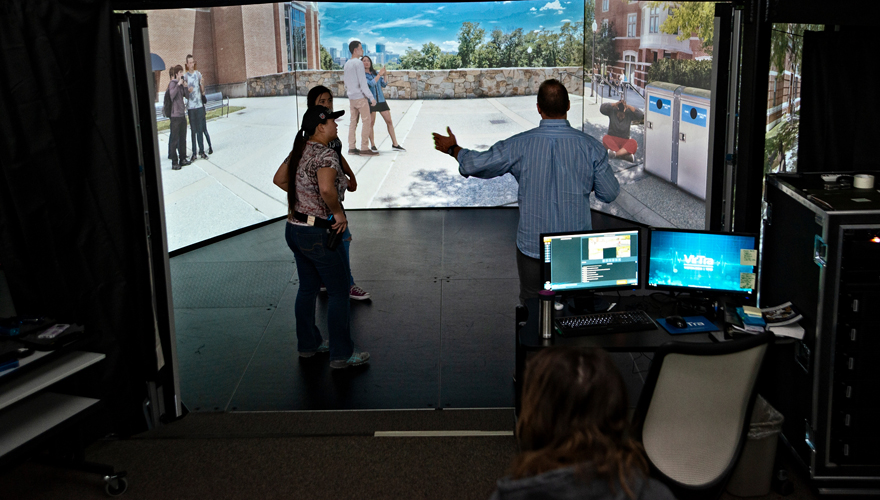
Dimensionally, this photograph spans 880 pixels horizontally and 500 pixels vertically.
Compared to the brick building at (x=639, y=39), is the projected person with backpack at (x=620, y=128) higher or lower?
lower

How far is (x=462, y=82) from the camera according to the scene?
8500 millimetres

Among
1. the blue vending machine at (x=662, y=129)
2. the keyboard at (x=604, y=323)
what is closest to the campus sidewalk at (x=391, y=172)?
the blue vending machine at (x=662, y=129)

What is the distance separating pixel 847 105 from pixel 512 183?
4.99 metres

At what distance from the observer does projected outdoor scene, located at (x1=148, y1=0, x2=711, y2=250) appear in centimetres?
683

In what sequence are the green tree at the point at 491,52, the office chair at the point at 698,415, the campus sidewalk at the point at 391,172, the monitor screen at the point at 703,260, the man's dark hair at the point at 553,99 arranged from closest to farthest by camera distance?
1. the office chair at the point at 698,415
2. the monitor screen at the point at 703,260
3. the man's dark hair at the point at 553,99
4. the campus sidewalk at the point at 391,172
5. the green tree at the point at 491,52

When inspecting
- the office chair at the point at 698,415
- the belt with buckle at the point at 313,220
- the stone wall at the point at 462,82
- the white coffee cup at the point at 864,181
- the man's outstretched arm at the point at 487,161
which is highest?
the stone wall at the point at 462,82

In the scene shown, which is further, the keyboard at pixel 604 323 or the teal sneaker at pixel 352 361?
the teal sneaker at pixel 352 361

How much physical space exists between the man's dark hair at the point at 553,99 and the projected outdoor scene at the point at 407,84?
306cm

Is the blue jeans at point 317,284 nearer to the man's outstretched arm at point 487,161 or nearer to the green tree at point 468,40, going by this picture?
the man's outstretched arm at point 487,161

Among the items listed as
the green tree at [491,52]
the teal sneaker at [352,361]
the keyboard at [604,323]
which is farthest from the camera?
the green tree at [491,52]

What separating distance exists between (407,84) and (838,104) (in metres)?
5.39

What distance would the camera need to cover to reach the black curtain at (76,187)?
3148 mm

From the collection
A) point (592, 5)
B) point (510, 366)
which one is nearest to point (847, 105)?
point (510, 366)

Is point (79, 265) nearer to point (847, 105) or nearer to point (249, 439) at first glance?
point (249, 439)
